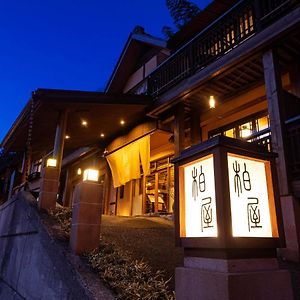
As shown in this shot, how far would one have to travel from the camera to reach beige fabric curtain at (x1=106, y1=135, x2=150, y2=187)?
12.1 m

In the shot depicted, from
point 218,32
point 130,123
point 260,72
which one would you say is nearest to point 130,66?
point 130,123

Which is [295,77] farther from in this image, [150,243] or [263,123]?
[150,243]

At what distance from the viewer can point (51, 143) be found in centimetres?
1511

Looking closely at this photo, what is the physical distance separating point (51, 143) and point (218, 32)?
397 inches

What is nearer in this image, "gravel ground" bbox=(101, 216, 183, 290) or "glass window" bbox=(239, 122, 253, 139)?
"gravel ground" bbox=(101, 216, 183, 290)

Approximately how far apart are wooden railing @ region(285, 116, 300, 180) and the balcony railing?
2.76 metres

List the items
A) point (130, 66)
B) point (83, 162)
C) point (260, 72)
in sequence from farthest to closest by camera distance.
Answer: point (83, 162), point (130, 66), point (260, 72)

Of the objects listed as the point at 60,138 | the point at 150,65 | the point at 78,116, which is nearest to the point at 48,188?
the point at 60,138

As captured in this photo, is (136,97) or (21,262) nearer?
(21,262)

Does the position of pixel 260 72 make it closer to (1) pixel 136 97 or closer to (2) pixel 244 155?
(1) pixel 136 97

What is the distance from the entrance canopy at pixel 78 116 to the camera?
1012 cm

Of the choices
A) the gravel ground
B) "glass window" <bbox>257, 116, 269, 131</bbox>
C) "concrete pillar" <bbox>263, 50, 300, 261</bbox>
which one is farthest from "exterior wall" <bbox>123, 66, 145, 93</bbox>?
the gravel ground

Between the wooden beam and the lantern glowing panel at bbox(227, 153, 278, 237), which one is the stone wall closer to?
the lantern glowing panel at bbox(227, 153, 278, 237)

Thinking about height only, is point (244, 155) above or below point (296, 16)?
below
